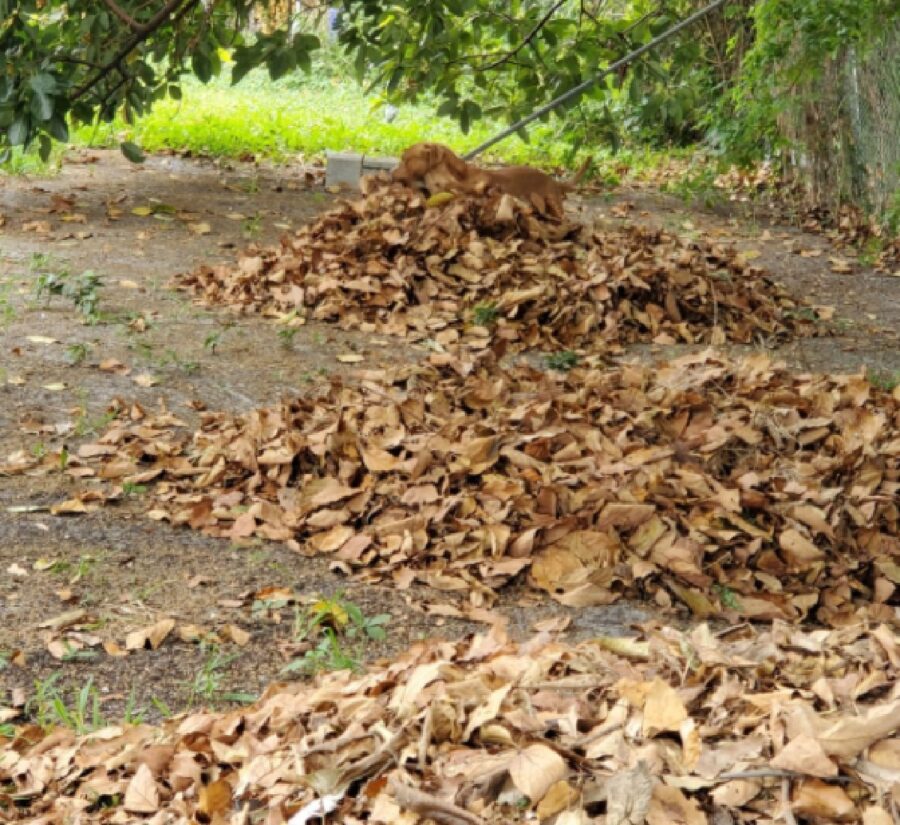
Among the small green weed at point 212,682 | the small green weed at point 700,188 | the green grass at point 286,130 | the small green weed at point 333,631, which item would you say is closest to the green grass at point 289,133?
the green grass at point 286,130

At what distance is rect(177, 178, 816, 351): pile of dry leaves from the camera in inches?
252

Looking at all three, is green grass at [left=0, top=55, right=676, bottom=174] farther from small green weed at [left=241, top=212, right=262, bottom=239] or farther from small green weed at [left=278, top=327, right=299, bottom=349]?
small green weed at [left=278, top=327, right=299, bottom=349]

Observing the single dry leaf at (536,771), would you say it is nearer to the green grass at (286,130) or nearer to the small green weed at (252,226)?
the small green weed at (252,226)

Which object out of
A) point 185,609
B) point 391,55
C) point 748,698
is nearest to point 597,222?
point 391,55

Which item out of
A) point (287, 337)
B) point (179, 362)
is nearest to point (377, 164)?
point (287, 337)

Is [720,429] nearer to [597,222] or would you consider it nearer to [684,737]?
[684,737]

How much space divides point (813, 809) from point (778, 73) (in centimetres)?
618

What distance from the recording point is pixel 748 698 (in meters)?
2.29

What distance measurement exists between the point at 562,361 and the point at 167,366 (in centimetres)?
174

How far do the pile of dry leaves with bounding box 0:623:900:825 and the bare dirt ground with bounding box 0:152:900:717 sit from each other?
2.14ft

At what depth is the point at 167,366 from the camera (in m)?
5.62

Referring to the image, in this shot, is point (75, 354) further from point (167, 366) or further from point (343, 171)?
point (343, 171)

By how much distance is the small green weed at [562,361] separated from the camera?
5.95 metres

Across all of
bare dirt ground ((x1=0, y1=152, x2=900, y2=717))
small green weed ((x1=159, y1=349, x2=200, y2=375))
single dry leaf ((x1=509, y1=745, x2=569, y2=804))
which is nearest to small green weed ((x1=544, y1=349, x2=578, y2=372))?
bare dirt ground ((x1=0, y1=152, x2=900, y2=717))
